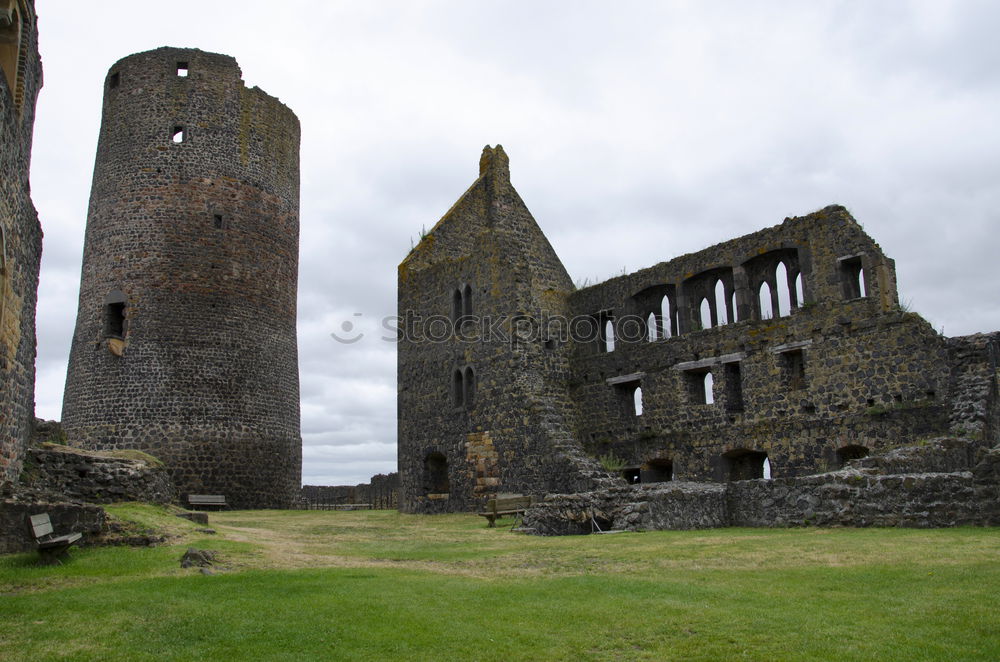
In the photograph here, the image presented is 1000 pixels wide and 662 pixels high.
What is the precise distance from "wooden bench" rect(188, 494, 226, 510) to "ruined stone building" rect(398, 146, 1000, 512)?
279 inches

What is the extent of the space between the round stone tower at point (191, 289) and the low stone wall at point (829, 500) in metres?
18.3

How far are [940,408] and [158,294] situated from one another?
25.2 meters

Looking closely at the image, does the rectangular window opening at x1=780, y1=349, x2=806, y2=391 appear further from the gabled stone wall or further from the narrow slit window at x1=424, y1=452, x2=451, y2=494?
the narrow slit window at x1=424, y1=452, x2=451, y2=494

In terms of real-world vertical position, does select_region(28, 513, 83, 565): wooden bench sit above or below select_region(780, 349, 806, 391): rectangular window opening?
below

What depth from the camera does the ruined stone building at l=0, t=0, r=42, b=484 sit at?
13113 mm

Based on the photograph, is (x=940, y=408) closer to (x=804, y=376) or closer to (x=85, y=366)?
(x=804, y=376)

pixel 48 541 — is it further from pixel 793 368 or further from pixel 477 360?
pixel 793 368

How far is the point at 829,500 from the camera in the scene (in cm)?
1333

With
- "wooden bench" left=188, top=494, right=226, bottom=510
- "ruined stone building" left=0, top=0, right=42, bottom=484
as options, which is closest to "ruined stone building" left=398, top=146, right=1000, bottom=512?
"wooden bench" left=188, top=494, right=226, bottom=510

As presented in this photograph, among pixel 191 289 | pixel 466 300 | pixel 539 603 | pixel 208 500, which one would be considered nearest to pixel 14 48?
pixel 539 603

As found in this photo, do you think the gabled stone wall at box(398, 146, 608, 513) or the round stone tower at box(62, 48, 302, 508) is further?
the round stone tower at box(62, 48, 302, 508)

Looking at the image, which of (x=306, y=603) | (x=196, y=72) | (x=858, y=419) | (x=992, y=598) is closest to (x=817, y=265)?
(x=858, y=419)

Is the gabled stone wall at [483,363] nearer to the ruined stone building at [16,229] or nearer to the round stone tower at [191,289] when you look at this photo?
the round stone tower at [191,289]

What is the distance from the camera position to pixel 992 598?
275 inches
